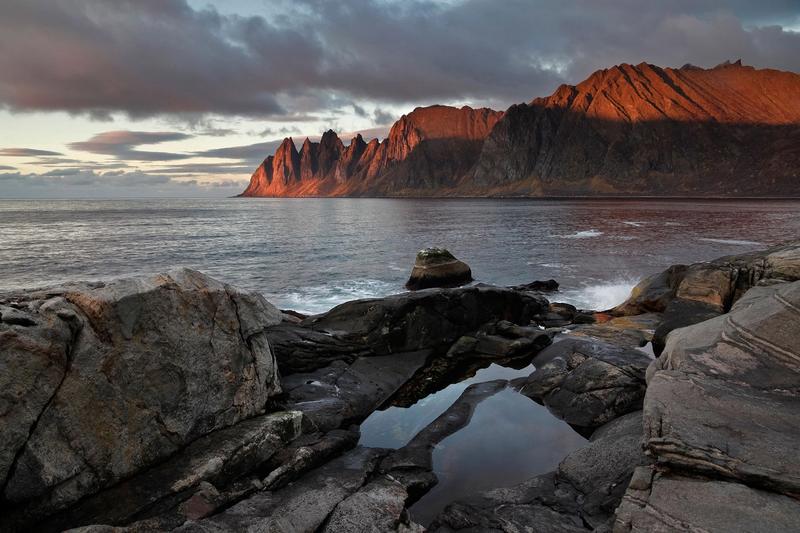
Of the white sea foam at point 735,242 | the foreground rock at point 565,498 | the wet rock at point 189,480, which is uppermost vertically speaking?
the white sea foam at point 735,242

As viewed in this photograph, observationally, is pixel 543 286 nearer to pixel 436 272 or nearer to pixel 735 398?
pixel 436 272

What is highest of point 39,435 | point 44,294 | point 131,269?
point 44,294

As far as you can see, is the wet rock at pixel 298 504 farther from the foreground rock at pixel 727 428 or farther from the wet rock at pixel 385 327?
the wet rock at pixel 385 327

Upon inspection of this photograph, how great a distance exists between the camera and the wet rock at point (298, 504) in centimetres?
706

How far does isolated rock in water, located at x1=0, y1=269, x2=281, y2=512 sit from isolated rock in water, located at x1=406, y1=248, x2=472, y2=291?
70.2 feet

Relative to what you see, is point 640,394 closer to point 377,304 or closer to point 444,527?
point 444,527

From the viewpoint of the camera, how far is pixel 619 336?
57.8 feet

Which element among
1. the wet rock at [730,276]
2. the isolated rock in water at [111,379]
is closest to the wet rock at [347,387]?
the isolated rock in water at [111,379]

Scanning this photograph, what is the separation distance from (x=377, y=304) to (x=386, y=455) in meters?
7.15

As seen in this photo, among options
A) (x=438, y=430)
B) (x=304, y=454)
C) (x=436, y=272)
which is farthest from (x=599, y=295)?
(x=304, y=454)

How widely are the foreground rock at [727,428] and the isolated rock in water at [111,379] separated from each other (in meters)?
7.74

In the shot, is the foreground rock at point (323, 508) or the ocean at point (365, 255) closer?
the foreground rock at point (323, 508)

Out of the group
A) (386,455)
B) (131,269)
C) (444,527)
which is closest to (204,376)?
(386,455)

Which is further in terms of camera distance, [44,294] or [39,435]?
[44,294]
